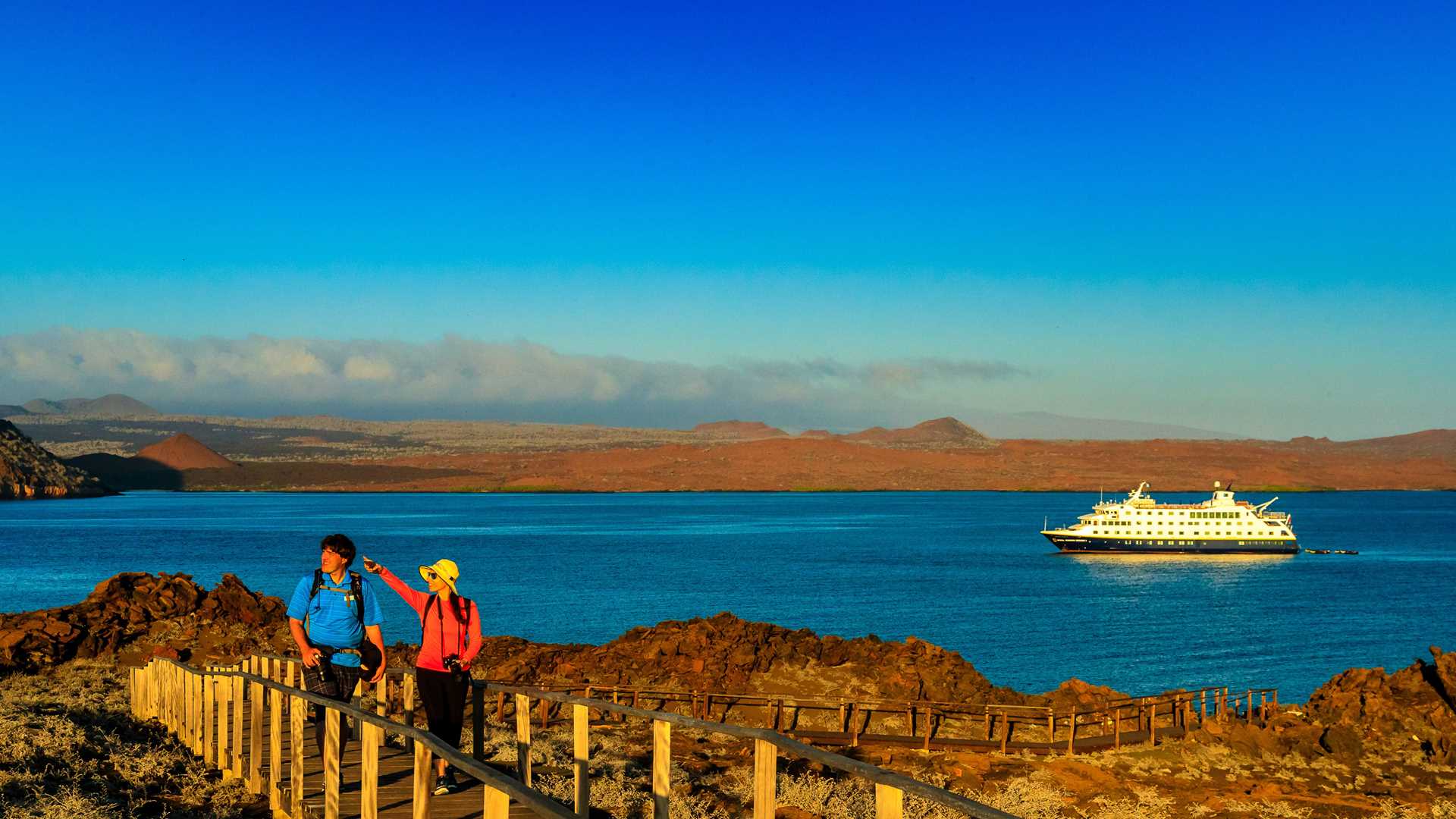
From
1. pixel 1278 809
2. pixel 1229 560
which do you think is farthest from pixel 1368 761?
pixel 1229 560

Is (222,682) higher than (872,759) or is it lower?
higher

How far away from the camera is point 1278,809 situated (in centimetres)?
1513

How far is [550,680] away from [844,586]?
40417 millimetres

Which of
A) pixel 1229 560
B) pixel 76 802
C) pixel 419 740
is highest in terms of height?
pixel 419 740

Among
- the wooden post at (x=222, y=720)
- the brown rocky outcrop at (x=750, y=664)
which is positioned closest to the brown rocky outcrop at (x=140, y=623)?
the brown rocky outcrop at (x=750, y=664)

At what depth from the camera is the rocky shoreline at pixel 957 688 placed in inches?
638

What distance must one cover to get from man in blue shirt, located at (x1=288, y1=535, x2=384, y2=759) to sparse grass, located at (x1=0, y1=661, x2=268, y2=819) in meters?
1.04

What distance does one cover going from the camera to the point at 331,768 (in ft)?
23.6

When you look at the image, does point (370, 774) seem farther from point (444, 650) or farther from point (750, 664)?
point (750, 664)

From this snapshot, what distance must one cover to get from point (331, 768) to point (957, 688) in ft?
63.3

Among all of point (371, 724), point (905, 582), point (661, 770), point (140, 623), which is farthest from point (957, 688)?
point (905, 582)

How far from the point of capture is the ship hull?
93.4 metres

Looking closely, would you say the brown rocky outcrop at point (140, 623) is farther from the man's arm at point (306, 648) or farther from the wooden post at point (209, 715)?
the man's arm at point (306, 648)

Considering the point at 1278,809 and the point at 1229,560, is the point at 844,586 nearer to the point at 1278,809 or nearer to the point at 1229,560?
the point at 1229,560
